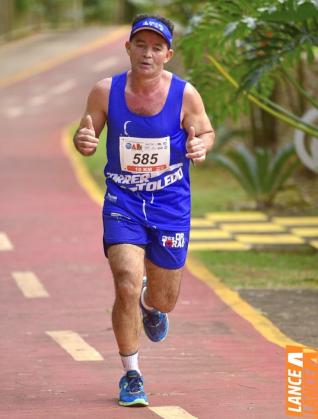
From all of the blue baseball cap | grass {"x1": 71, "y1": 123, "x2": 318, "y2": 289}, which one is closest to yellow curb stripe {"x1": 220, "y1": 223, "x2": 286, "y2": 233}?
grass {"x1": 71, "y1": 123, "x2": 318, "y2": 289}

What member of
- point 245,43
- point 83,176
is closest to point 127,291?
point 245,43

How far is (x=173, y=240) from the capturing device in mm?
7543

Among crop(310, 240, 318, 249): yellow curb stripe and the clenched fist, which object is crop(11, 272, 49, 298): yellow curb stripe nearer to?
crop(310, 240, 318, 249): yellow curb stripe

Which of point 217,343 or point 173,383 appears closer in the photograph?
point 173,383

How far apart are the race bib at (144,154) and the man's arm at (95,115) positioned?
168 millimetres

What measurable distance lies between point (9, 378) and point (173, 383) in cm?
92

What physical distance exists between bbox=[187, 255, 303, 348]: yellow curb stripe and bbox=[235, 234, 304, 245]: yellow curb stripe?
115cm

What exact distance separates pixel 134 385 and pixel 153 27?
1.82 m

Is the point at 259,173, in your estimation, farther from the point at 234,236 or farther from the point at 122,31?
the point at 122,31

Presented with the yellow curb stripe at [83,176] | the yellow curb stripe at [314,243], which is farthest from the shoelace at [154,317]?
the yellow curb stripe at [83,176]

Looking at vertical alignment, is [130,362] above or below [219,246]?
above

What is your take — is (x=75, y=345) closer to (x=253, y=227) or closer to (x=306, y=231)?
(x=306, y=231)

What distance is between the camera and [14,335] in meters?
9.55

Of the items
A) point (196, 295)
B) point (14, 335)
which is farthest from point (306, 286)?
point (14, 335)
